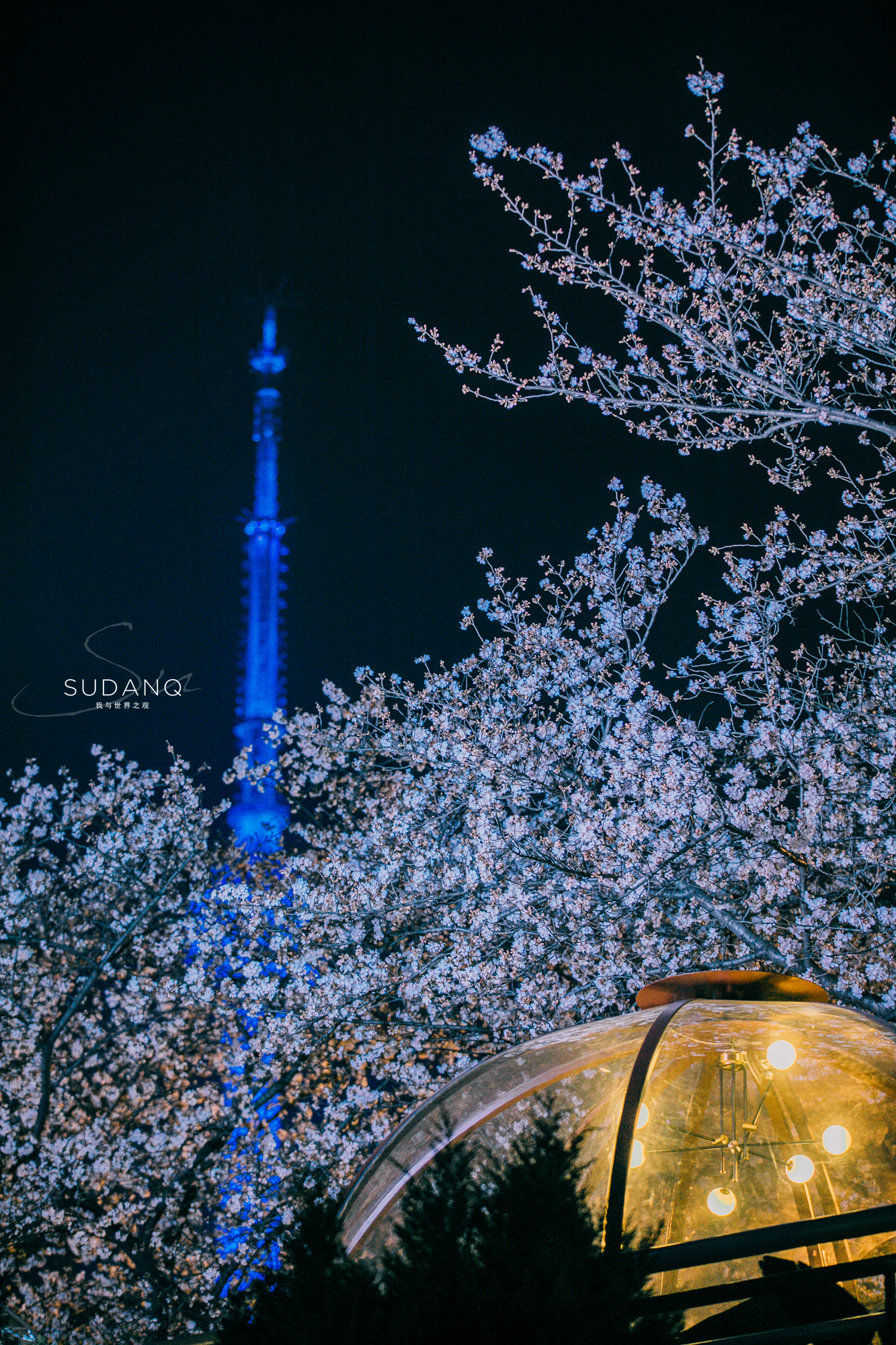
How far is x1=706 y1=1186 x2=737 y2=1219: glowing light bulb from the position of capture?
5.07 m

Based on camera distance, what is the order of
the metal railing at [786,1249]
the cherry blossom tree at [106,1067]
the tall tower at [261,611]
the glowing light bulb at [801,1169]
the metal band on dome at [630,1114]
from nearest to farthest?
the metal railing at [786,1249], the metal band on dome at [630,1114], the glowing light bulb at [801,1169], the cherry blossom tree at [106,1067], the tall tower at [261,611]

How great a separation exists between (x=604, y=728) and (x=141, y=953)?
9025 millimetres

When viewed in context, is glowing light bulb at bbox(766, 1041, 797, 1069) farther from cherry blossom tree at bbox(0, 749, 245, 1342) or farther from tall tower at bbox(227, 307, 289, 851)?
tall tower at bbox(227, 307, 289, 851)

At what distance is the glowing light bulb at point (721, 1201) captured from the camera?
16.6 ft

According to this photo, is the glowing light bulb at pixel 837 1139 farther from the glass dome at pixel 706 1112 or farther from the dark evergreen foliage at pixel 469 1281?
the dark evergreen foliage at pixel 469 1281

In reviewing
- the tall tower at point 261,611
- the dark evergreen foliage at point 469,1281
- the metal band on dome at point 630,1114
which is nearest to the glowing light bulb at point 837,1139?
the metal band on dome at point 630,1114

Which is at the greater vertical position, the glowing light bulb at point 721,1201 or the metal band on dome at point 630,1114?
the metal band on dome at point 630,1114

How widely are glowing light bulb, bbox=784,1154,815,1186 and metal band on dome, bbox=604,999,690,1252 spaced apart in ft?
4.13

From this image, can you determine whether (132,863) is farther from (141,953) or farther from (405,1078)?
(405,1078)

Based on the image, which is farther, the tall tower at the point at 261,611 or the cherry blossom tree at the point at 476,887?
the tall tower at the point at 261,611

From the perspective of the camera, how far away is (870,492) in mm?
8992

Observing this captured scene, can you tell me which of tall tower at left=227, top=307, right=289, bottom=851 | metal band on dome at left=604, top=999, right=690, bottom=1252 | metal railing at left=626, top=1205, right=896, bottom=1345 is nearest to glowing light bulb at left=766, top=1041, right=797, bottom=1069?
metal band on dome at left=604, top=999, right=690, bottom=1252

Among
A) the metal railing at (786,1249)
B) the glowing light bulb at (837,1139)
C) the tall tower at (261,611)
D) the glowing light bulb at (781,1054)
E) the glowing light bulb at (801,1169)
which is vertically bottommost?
the metal railing at (786,1249)

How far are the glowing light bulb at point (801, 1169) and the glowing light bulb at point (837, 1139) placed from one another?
189 millimetres
